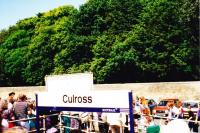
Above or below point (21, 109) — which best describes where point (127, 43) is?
above

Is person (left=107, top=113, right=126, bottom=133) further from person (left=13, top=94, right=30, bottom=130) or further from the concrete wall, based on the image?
the concrete wall

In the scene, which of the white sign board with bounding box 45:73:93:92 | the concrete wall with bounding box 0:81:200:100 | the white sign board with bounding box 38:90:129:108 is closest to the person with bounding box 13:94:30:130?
the white sign board with bounding box 38:90:129:108

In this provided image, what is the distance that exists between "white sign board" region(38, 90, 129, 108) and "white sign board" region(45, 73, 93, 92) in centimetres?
11

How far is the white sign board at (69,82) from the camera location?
8774 mm

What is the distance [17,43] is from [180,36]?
3207 centimetres

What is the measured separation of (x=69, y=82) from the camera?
9281 mm

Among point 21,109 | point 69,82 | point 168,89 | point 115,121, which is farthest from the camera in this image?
point 168,89

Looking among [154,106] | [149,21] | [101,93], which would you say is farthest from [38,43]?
[101,93]

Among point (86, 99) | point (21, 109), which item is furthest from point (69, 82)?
point (21, 109)

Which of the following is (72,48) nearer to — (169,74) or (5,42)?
(169,74)

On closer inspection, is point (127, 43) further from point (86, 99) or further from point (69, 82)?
point (86, 99)

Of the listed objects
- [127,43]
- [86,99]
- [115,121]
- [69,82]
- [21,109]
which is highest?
[127,43]

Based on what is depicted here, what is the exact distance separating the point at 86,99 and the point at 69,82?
0.64 m

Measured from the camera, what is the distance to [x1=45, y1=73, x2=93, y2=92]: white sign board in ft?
28.8
